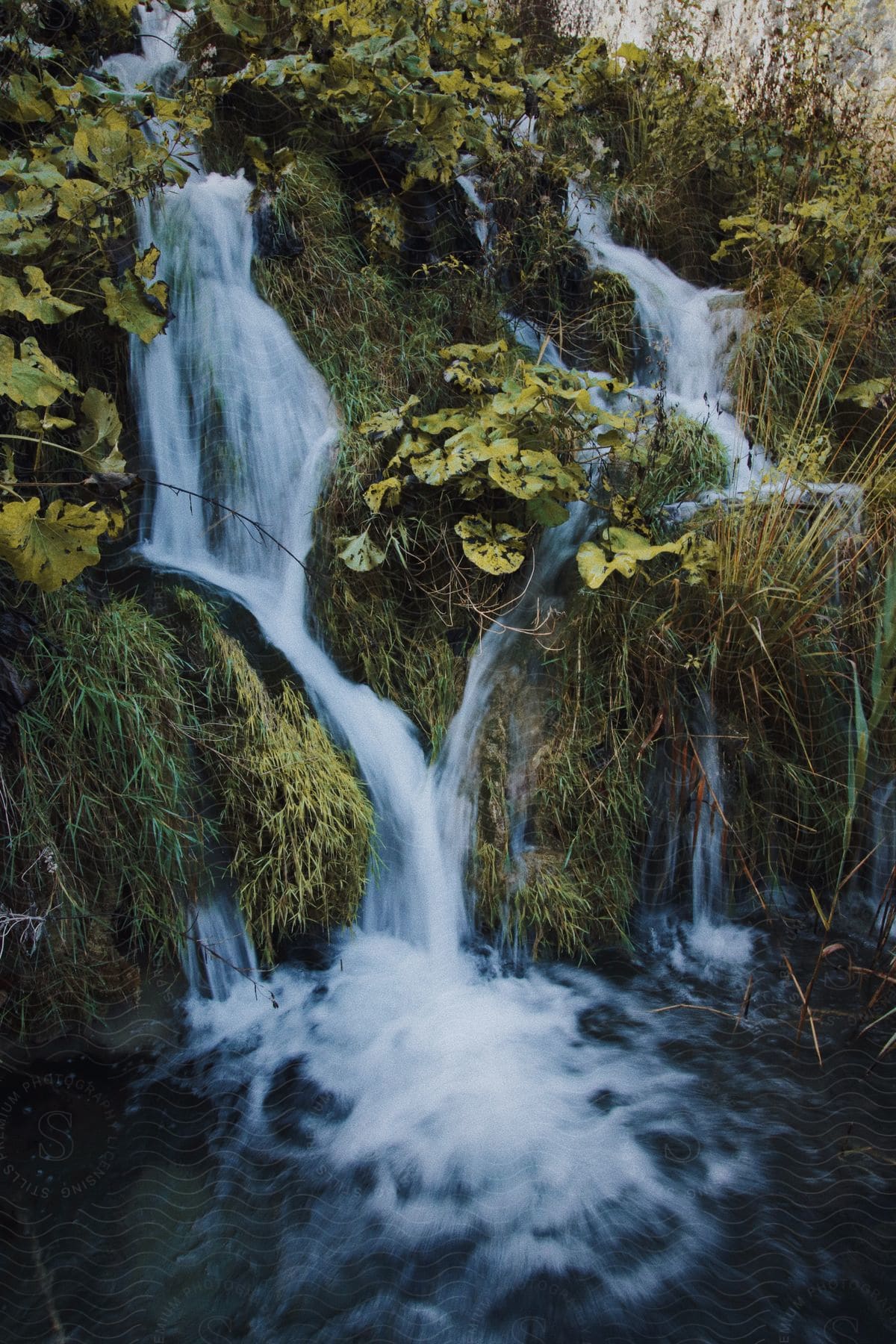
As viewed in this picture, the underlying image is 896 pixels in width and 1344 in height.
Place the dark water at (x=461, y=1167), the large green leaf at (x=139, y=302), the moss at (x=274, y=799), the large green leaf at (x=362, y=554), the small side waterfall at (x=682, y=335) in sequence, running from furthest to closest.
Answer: the small side waterfall at (x=682, y=335)
the large green leaf at (x=362, y=554)
the large green leaf at (x=139, y=302)
the moss at (x=274, y=799)
the dark water at (x=461, y=1167)

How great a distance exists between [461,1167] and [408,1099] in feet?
0.80

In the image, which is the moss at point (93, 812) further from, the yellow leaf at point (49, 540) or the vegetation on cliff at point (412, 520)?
the yellow leaf at point (49, 540)

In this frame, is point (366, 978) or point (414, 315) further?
point (414, 315)

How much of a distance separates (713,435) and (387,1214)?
2888 mm

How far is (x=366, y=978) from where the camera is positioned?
2.73 metres

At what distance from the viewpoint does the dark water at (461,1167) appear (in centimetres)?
191

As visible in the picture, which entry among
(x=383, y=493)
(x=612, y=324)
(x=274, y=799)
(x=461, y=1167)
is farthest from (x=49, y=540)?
(x=612, y=324)

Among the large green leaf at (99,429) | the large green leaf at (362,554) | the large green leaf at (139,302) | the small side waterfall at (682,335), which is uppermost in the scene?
the small side waterfall at (682,335)

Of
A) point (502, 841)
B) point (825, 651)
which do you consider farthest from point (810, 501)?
point (502, 841)

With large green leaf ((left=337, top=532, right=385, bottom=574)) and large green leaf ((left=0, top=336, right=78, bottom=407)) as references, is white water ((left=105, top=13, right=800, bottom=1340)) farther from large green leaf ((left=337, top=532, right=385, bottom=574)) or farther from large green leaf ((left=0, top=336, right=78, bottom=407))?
large green leaf ((left=0, top=336, right=78, bottom=407))

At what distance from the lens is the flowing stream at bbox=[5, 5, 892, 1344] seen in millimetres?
1936

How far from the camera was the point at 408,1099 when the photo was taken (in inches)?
94.7

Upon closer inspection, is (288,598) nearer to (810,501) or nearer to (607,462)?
(607,462)

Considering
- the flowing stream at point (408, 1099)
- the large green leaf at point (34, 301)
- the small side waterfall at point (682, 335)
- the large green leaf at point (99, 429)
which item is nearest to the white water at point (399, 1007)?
the flowing stream at point (408, 1099)
